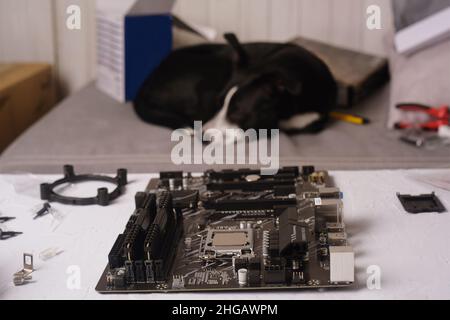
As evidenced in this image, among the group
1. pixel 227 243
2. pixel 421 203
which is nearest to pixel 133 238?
pixel 227 243

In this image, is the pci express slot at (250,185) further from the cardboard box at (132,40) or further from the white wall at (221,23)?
the white wall at (221,23)

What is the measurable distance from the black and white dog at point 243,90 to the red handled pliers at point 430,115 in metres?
0.26

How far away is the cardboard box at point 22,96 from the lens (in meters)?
2.40

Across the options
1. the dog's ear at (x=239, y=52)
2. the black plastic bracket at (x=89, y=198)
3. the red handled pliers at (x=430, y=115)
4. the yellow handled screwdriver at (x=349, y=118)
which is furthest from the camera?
the dog's ear at (x=239, y=52)

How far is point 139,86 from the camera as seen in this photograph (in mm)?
2395

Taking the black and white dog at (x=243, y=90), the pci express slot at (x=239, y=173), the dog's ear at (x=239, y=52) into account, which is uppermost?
the dog's ear at (x=239, y=52)

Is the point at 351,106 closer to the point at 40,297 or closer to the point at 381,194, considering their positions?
the point at 381,194

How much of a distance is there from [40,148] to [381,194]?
3.40ft

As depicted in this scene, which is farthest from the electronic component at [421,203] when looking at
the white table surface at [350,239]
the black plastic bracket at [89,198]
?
the black plastic bracket at [89,198]

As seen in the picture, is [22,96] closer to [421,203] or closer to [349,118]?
[349,118]

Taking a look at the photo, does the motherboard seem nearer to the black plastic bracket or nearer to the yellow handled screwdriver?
the black plastic bracket

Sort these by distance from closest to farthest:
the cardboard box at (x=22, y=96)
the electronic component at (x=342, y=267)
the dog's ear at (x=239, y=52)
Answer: the electronic component at (x=342, y=267) → the dog's ear at (x=239, y=52) → the cardboard box at (x=22, y=96)

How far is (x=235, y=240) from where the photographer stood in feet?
3.55

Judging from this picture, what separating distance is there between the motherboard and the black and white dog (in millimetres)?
767
